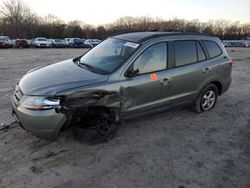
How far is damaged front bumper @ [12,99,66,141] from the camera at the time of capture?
3.24m

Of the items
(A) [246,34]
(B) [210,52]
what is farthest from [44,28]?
(A) [246,34]

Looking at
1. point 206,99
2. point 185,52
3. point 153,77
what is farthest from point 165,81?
point 206,99

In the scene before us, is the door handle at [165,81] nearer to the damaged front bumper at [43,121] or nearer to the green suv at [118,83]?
the green suv at [118,83]

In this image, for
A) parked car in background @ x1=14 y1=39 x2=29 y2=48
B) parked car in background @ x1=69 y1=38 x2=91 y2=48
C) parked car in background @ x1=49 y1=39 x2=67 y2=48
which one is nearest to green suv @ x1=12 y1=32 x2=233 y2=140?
parked car in background @ x1=14 y1=39 x2=29 y2=48

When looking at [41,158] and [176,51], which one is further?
[176,51]

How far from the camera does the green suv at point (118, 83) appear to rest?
10.9ft

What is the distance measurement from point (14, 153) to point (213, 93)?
417 centimetres

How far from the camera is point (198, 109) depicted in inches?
203

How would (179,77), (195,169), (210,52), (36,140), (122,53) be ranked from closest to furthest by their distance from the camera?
(195,169) → (36,140) → (122,53) → (179,77) → (210,52)

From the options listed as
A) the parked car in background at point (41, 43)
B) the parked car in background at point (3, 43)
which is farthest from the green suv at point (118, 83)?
the parked car in background at point (41, 43)

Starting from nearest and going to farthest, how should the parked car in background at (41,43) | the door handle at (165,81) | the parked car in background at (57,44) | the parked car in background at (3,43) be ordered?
the door handle at (165,81) < the parked car in background at (3,43) < the parked car in background at (41,43) < the parked car in background at (57,44)

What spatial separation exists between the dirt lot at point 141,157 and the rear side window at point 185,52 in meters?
1.21

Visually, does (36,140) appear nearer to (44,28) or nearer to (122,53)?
(122,53)

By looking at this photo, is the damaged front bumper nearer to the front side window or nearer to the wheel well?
the front side window
